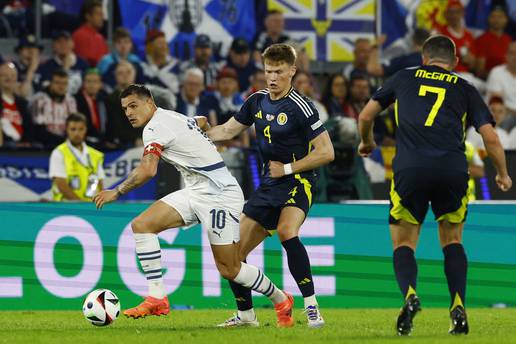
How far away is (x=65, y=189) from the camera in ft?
Result: 48.2

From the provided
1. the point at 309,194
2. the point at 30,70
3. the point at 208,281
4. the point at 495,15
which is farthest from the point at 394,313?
the point at 495,15

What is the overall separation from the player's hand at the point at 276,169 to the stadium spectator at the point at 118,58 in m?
7.85

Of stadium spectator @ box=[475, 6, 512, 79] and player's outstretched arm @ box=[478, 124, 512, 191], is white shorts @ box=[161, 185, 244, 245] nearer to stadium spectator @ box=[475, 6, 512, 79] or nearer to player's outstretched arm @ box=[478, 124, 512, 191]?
player's outstretched arm @ box=[478, 124, 512, 191]

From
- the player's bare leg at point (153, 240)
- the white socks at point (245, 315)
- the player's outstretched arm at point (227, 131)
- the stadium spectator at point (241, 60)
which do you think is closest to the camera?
the player's bare leg at point (153, 240)

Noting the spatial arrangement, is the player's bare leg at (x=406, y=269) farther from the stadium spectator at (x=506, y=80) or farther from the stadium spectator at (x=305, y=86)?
the stadium spectator at (x=506, y=80)

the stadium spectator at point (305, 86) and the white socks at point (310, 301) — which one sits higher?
the stadium spectator at point (305, 86)

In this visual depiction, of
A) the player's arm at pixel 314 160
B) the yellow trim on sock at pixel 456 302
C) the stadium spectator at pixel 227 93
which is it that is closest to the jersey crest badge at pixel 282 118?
the player's arm at pixel 314 160

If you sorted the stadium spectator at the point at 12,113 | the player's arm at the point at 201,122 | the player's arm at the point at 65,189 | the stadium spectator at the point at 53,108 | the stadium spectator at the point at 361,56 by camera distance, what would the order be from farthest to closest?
1. the stadium spectator at the point at 361,56
2. the stadium spectator at the point at 53,108
3. the stadium spectator at the point at 12,113
4. the player's arm at the point at 65,189
5. the player's arm at the point at 201,122

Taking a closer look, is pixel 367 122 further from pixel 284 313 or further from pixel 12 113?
pixel 12 113

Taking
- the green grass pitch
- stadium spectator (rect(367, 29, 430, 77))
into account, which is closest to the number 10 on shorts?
the green grass pitch

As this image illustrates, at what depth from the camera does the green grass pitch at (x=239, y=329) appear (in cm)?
880

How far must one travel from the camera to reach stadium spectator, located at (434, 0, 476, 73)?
19.8m

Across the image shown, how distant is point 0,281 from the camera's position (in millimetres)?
12922

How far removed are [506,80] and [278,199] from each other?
1022cm
